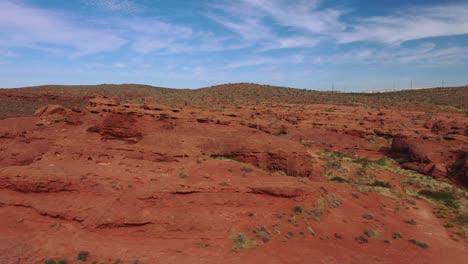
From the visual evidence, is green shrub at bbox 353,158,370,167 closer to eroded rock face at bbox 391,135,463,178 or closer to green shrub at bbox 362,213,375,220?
eroded rock face at bbox 391,135,463,178

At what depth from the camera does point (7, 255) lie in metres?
8.70

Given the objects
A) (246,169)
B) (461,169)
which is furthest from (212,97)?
(246,169)

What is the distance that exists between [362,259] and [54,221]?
9724 millimetres

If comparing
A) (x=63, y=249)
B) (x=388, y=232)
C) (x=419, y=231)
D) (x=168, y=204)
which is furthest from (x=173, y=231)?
(x=419, y=231)

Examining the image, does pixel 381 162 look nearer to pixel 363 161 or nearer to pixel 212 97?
pixel 363 161

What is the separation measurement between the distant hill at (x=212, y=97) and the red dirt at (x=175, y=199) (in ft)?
76.6

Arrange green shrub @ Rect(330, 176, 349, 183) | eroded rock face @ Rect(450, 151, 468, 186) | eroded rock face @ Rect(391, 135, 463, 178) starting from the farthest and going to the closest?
eroded rock face @ Rect(391, 135, 463, 178)
eroded rock face @ Rect(450, 151, 468, 186)
green shrub @ Rect(330, 176, 349, 183)

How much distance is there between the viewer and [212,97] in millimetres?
51688

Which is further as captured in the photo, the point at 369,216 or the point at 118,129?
the point at 118,129

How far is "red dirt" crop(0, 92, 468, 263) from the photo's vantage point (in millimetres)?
9898

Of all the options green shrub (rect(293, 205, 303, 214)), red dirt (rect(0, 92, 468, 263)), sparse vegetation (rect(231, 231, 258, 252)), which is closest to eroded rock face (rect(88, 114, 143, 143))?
red dirt (rect(0, 92, 468, 263))

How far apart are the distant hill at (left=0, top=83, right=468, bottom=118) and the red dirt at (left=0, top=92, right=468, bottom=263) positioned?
23.3 m

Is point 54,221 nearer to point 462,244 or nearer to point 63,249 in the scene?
point 63,249

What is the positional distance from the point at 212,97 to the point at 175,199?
4110 cm
